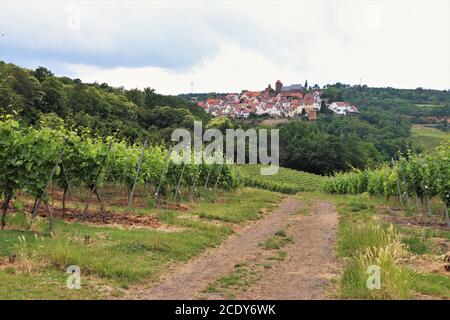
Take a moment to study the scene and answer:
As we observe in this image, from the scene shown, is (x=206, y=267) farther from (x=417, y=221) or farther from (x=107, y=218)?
(x=417, y=221)

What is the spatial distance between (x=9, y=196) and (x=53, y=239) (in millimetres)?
2532

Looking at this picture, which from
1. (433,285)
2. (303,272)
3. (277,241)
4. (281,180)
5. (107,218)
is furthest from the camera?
(281,180)

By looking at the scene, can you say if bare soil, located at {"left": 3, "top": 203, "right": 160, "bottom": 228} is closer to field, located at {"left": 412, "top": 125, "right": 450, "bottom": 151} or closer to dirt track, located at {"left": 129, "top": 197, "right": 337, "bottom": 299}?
dirt track, located at {"left": 129, "top": 197, "right": 337, "bottom": 299}

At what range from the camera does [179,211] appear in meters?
18.0

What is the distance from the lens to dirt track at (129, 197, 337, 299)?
7.36 meters

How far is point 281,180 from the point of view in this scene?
59.7 m

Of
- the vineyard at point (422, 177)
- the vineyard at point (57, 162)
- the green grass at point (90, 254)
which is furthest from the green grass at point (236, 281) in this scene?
the vineyard at point (422, 177)

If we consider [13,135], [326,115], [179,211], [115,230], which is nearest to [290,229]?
[179,211]

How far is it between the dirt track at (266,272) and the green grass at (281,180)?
33.6m

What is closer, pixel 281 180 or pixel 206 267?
pixel 206 267

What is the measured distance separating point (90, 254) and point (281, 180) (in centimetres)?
5190

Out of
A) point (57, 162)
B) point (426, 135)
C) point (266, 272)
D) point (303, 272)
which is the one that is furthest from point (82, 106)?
point (426, 135)

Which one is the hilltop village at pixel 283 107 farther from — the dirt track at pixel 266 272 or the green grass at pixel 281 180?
the dirt track at pixel 266 272
